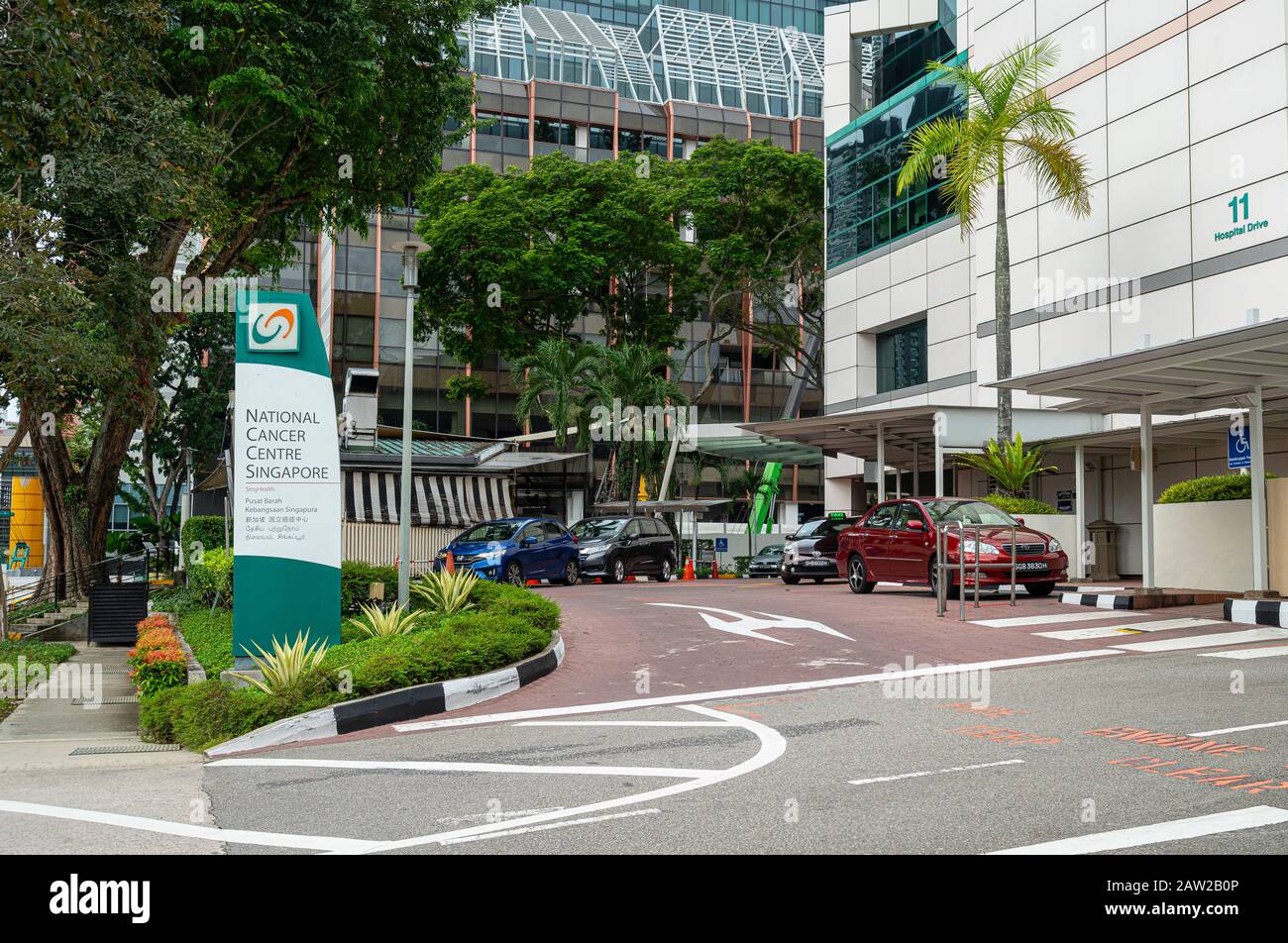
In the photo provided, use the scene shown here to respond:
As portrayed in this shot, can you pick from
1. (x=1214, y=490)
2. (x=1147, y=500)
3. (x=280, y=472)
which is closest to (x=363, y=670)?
(x=280, y=472)

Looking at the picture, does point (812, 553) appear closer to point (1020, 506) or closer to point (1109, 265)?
point (1020, 506)

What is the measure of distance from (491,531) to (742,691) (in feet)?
58.3

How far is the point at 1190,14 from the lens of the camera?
2470 cm

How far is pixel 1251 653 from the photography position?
472 inches

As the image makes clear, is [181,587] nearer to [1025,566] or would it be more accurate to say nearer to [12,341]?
[12,341]

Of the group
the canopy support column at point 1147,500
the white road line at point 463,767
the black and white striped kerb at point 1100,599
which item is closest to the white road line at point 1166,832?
the white road line at point 463,767

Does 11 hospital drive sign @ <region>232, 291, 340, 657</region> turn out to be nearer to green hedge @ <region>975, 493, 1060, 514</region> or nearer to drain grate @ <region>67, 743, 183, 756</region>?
drain grate @ <region>67, 743, 183, 756</region>

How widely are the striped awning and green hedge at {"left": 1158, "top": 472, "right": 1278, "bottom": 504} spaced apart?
18.3m

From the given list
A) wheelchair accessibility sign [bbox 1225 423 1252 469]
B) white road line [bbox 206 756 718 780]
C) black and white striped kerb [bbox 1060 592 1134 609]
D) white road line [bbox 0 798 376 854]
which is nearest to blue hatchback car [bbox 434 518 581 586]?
black and white striped kerb [bbox 1060 592 1134 609]

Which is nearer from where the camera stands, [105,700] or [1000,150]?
[105,700]

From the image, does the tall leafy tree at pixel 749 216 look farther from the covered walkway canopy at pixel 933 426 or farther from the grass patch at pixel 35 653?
the grass patch at pixel 35 653

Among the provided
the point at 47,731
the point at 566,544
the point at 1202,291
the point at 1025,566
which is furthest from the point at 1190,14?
the point at 47,731

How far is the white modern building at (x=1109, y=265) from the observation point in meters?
19.4
